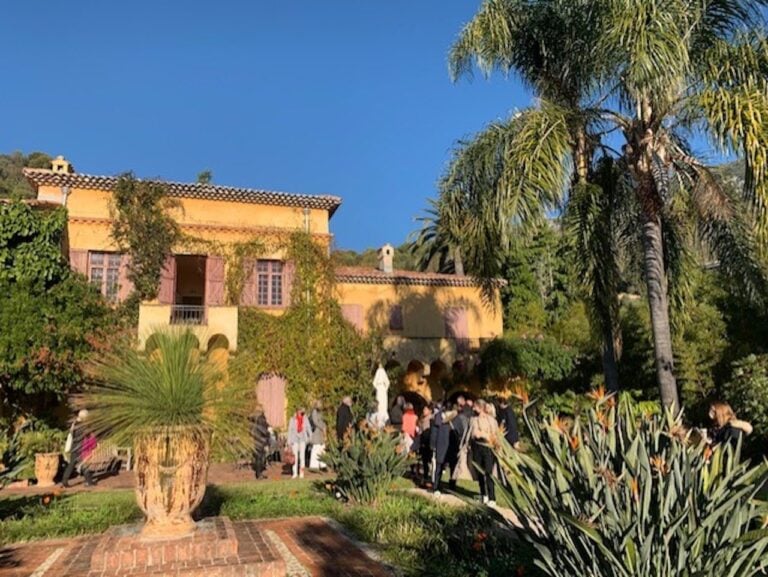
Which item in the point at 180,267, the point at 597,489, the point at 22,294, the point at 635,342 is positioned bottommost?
the point at 597,489

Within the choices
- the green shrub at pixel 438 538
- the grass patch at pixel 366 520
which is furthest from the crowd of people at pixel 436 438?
the green shrub at pixel 438 538

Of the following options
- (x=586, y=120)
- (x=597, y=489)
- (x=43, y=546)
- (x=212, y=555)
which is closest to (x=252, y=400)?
(x=212, y=555)

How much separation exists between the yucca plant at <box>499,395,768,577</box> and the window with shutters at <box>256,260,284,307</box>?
15342mm


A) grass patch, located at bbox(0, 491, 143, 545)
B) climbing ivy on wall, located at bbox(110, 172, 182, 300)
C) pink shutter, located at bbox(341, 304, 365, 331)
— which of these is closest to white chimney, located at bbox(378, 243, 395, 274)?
pink shutter, located at bbox(341, 304, 365, 331)

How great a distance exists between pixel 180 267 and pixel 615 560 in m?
19.7

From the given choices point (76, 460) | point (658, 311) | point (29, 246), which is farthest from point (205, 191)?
point (658, 311)

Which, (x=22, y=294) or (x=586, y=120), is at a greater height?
(x=586, y=120)

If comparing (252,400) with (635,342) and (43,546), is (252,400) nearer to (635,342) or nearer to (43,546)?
(43,546)

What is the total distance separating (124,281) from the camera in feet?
55.4

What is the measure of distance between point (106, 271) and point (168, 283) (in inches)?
69.1

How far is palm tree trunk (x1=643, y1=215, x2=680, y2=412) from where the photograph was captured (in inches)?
346

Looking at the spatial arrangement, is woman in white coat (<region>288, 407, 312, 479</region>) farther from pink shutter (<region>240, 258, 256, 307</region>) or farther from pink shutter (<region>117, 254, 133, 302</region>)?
pink shutter (<region>117, 254, 133, 302</region>)

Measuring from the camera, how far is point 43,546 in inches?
244

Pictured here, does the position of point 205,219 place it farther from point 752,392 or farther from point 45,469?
point 752,392
